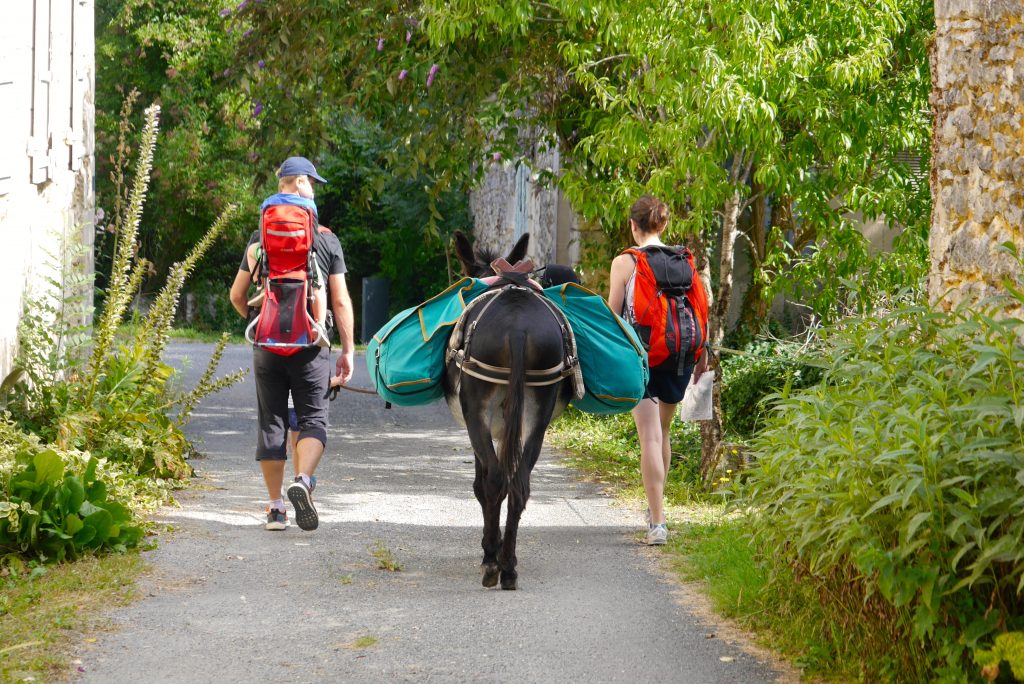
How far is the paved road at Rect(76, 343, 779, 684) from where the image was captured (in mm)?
4820

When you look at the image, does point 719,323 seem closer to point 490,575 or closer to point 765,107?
point 765,107

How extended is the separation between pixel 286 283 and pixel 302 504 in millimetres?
1263

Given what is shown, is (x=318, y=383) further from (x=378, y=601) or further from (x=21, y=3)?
(x=21, y=3)

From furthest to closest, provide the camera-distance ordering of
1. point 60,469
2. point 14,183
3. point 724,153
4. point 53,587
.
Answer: point 724,153 → point 14,183 → point 60,469 → point 53,587

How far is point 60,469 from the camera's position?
247 inches

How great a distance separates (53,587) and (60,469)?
28.4 inches

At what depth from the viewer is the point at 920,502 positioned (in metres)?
3.91

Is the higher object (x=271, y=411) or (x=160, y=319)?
(x=160, y=319)

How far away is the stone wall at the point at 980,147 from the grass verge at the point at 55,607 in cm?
398

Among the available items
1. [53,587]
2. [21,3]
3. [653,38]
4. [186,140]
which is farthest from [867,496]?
[186,140]

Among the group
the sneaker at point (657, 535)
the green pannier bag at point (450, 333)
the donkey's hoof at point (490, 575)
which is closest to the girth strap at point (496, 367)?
the green pannier bag at point (450, 333)

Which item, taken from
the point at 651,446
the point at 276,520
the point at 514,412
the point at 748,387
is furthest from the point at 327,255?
the point at 748,387

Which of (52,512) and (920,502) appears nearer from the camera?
(920,502)

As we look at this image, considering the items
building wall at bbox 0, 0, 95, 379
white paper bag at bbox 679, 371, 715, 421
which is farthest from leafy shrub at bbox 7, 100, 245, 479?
white paper bag at bbox 679, 371, 715, 421
